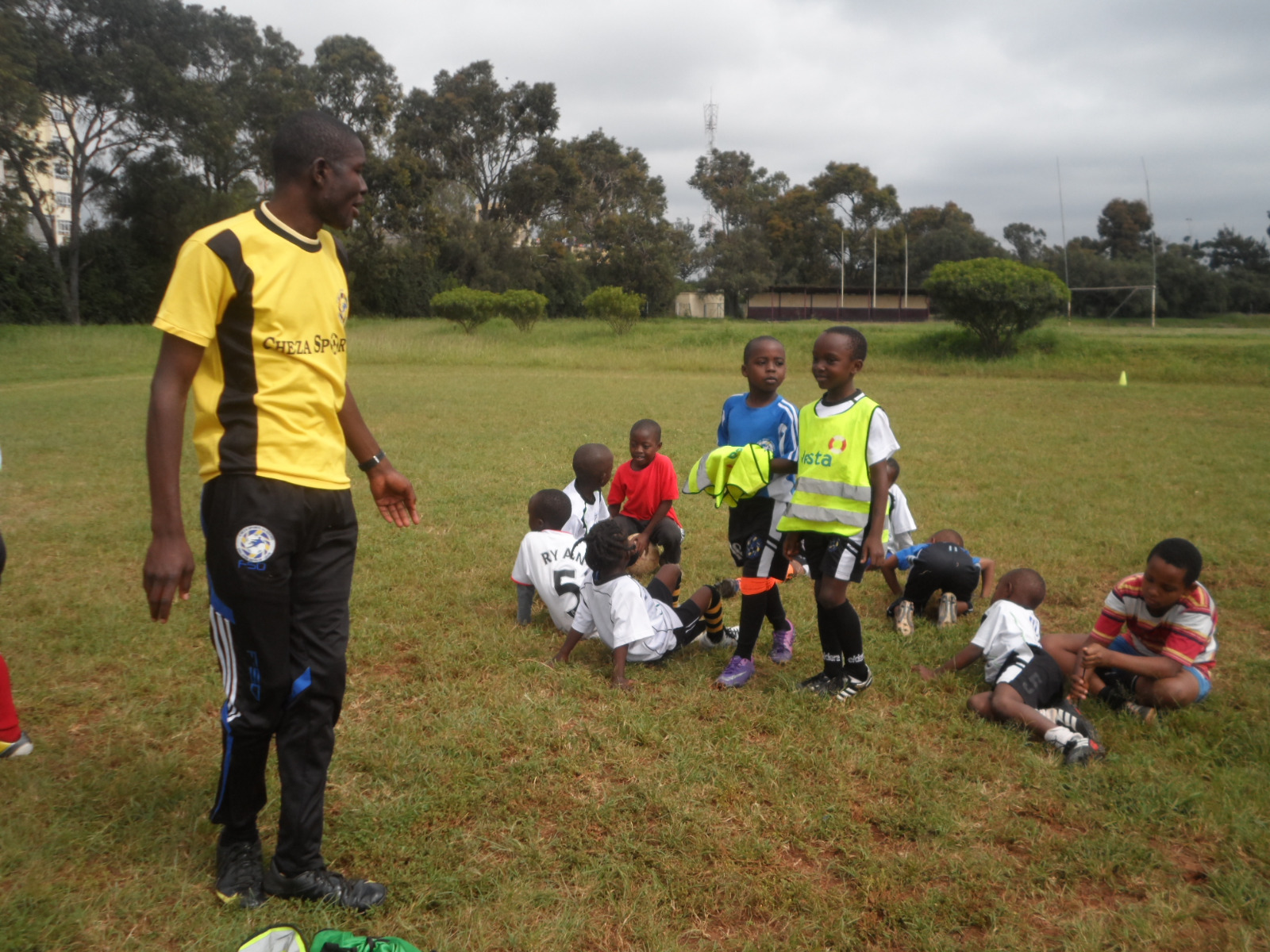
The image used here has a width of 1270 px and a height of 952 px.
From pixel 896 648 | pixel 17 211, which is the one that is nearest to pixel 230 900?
pixel 896 648

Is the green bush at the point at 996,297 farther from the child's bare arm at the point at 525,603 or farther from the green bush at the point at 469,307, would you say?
Answer: the child's bare arm at the point at 525,603

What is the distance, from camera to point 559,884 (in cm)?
276

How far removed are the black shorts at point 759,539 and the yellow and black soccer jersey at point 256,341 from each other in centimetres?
236

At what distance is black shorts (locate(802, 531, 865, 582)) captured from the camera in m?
3.92

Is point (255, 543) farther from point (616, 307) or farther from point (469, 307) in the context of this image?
point (469, 307)

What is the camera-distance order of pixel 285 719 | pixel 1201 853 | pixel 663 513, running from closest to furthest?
pixel 285 719
pixel 1201 853
pixel 663 513

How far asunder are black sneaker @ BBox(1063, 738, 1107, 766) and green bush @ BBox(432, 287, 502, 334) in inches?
1200

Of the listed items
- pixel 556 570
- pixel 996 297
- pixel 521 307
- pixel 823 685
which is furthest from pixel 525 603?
pixel 521 307

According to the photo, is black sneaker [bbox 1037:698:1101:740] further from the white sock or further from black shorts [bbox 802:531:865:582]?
black shorts [bbox 802:531:865:582]

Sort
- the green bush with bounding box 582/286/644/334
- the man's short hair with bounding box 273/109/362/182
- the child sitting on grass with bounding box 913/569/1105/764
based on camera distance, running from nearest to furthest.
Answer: the man's short hair with bounding box 273/109/362/182, the child sitting on grass with bounding box 913/569/1105/764, the green bush with bounding box 582/286/644/334

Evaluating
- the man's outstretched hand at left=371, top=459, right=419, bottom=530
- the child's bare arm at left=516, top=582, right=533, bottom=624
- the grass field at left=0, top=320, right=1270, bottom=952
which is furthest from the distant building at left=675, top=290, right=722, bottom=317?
the man's outstretched hand at left=371, top=459, right=419, bottom=530

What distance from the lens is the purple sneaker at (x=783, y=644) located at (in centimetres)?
462

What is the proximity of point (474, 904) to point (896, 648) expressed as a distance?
2.82 meters

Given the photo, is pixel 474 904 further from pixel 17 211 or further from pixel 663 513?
pixel 17 211
